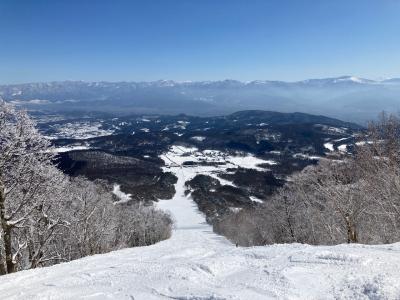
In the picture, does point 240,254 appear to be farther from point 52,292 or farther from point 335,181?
point 335,181

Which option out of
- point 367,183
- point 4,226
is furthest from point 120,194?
point 4,226

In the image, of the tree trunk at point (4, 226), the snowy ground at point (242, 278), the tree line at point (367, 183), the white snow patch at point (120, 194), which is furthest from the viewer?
the white snow patch at point (120, 194)

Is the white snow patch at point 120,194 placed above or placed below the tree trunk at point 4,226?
below

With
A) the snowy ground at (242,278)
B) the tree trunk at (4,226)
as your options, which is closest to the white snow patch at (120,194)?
the tree trunk at (4,226)

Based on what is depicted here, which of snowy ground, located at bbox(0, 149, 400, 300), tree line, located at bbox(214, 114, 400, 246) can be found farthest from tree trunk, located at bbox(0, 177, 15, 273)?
tree line, located at bbox(214, 114, 400, 246)

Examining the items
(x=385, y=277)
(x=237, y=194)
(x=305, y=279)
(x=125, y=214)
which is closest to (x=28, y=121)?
(x=305, y=279)

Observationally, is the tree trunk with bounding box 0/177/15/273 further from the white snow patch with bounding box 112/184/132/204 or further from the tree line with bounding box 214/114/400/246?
the white snow patch with bounding box 112/184/132/204

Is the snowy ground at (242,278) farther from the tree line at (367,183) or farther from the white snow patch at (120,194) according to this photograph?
the white snow patch at (120,194)

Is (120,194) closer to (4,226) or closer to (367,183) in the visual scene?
(367,183)
